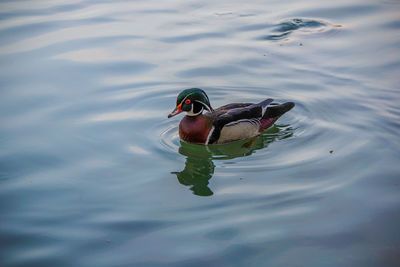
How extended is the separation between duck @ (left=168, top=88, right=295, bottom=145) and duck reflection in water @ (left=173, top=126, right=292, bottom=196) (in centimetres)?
12

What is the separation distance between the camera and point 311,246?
17.1 feet

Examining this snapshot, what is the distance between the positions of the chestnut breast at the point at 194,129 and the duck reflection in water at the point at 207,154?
5.1 inches

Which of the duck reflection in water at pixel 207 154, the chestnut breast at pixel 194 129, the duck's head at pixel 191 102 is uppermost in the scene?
the duck's head at pixel 191 102

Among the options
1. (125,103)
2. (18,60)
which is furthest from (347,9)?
(18,60)

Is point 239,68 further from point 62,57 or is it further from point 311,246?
point 311,246

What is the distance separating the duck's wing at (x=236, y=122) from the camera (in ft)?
26.2

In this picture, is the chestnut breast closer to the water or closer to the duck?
the duck

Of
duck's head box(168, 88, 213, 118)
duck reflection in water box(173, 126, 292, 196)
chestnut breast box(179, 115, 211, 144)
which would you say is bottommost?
duck reflection in water box(173, 126, 292, 196)

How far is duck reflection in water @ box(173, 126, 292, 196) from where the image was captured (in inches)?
267

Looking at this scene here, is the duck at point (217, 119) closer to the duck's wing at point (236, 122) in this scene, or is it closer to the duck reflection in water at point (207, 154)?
the duck's wing at point (236, 122)

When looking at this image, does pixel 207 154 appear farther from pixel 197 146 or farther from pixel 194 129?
pixel 194 129

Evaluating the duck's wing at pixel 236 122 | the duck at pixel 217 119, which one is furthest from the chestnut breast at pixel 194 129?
the duck's wing at pixel 236 122

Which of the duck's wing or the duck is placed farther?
the duck's wing

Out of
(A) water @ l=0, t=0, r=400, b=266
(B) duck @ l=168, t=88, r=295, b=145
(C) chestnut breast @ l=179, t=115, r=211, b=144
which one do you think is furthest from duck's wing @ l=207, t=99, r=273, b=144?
(A) water @ l=0, t=0, r=400, b=266
